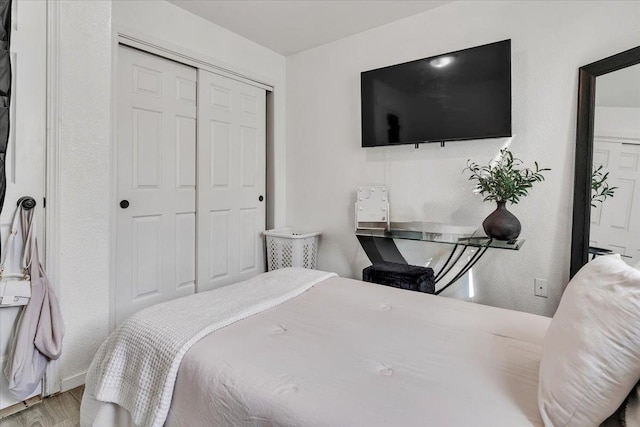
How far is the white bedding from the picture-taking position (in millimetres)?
844

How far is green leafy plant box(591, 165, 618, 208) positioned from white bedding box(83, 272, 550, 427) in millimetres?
922

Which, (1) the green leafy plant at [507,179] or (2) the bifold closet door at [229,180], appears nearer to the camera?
(1) the green leafy plant at [507,179]

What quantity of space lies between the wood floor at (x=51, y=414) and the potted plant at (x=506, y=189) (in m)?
2.48

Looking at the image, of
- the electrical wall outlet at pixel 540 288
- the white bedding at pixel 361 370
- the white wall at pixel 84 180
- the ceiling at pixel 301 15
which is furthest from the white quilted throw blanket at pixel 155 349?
the ceiling at pixel 301 15

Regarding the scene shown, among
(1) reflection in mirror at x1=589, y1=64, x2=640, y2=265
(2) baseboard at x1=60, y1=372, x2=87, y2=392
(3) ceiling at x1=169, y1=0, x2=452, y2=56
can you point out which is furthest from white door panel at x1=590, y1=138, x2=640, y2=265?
(2) baseboard at x1=60, y1=372, x2=87, y2=392

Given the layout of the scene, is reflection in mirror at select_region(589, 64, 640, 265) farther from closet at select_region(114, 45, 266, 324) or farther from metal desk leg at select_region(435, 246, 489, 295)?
closet at select_region(114, 45, 266, 324)

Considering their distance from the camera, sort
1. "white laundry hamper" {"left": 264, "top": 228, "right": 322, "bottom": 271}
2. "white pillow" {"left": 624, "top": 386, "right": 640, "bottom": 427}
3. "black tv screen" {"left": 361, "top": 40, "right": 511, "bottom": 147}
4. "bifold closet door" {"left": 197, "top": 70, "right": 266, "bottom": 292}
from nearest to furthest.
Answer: "white pillow" {"left": 624, "top": 386, "right": 640, "bottom": 427} < "black tv screen" {"left": 361, "top": 40, "right": 511, "bottom": 147} < "bifold closet door" {"left": 197, "top": 70, "right": 266, "bottom": 292} < "white laundry hamper" {"left": 264, "top": 228, "right": 322, "bottom": 271}

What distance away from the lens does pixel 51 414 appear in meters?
1.71

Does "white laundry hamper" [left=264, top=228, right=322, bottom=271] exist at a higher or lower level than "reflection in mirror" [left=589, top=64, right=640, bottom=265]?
lower

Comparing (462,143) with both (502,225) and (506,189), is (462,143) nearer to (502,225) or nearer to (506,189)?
(506,189)

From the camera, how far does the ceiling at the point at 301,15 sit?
2.47m

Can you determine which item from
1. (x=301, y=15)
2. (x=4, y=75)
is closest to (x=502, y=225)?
(x=301, y=15)

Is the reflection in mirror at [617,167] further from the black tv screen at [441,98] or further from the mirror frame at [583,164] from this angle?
the black tv screen at [441,98]

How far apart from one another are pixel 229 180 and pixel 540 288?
2.48 metres
